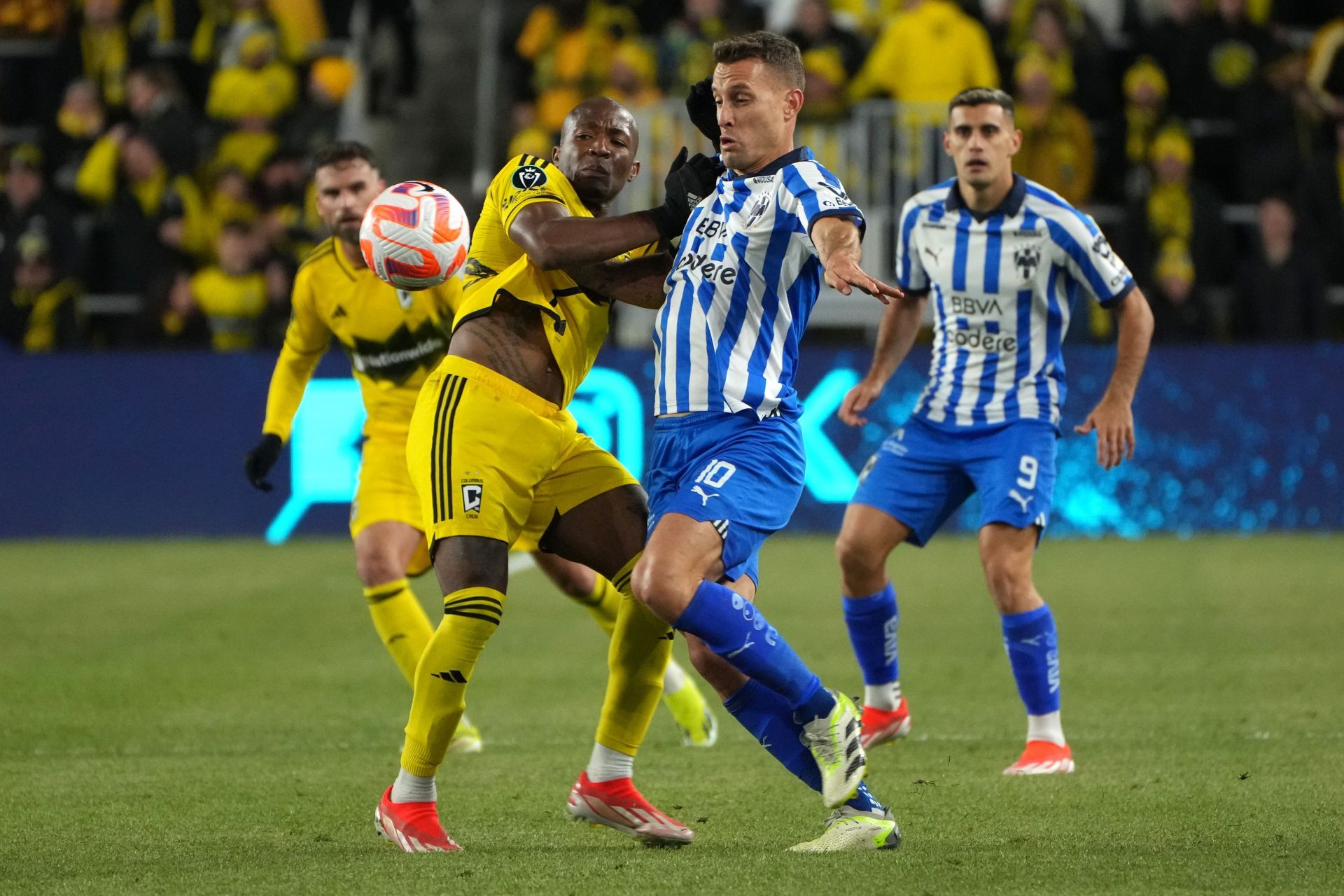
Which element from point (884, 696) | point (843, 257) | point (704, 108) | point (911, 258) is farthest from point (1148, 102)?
point (843, 257)

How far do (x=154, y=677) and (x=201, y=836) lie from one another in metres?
3.22

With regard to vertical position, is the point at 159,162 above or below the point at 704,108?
below

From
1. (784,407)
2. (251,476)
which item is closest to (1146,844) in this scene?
(784,407)

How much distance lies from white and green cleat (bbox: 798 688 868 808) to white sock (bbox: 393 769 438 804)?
100 cm

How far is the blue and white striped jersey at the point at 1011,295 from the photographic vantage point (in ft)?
20.2

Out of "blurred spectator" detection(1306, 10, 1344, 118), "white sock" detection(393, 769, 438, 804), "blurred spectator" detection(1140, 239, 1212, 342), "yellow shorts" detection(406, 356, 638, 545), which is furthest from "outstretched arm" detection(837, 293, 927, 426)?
"blurred spectator" detection(1306, 10, 1344, 118)

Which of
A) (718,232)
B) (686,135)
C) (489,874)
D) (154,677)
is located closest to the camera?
(489,874)

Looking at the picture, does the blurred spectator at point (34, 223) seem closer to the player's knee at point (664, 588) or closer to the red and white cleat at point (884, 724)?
the red and white cleat at point (884, 724)

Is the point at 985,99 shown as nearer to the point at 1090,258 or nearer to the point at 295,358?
the point at 1090,258

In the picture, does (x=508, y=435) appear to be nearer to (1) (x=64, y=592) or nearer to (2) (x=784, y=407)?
(2) (x=784, y=407)

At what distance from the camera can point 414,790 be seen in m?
4.64

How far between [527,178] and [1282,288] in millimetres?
10036

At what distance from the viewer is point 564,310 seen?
4.95 m

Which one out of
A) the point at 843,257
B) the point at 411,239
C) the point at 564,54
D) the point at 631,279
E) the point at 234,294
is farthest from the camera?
the point at 564,54
